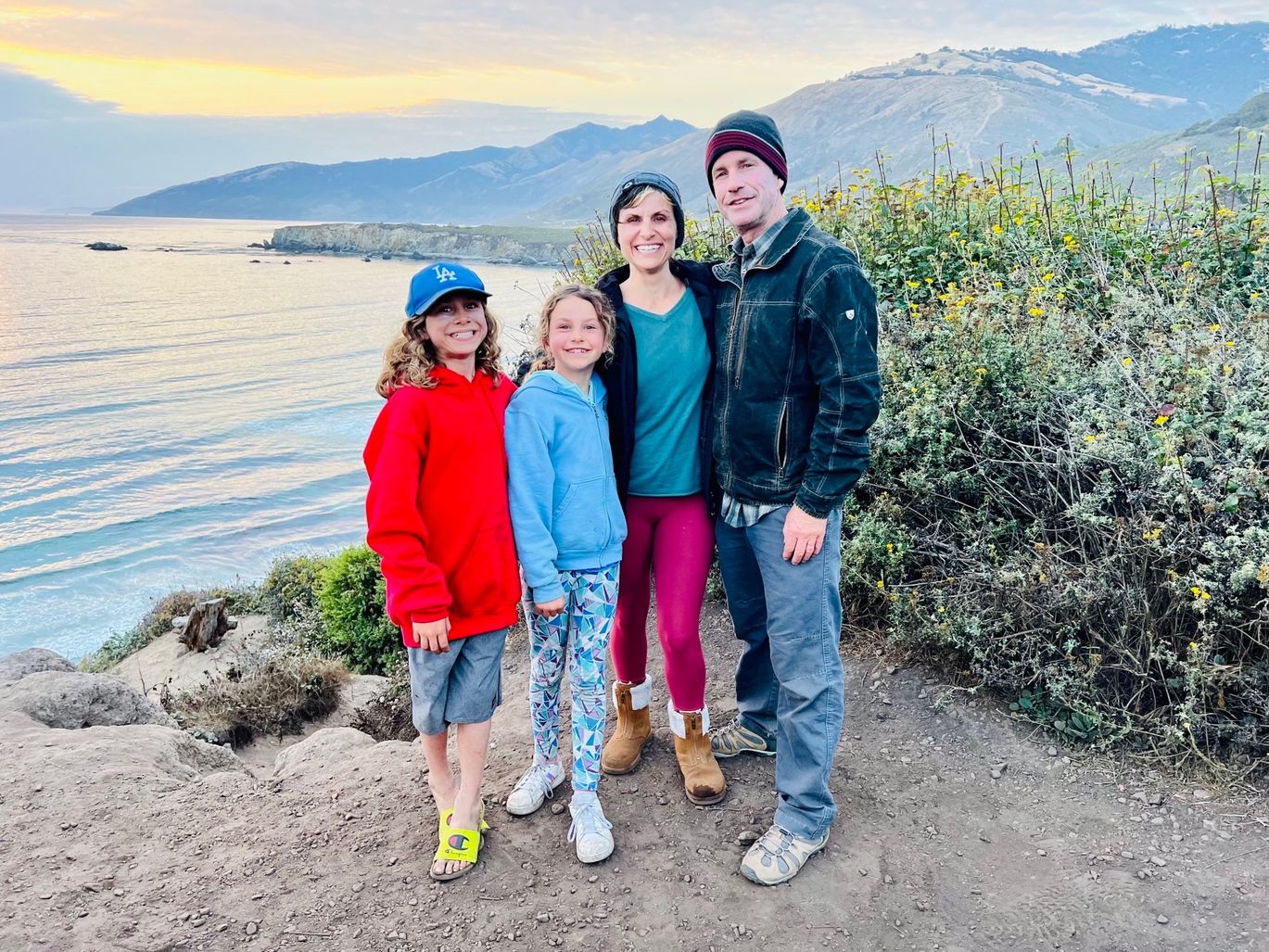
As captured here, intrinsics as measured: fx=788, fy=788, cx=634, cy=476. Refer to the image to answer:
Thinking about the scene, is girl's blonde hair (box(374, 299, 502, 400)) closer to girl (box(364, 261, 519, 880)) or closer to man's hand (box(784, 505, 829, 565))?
girl (box(364, 261, 519, 880))

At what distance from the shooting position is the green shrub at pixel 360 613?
7965mm

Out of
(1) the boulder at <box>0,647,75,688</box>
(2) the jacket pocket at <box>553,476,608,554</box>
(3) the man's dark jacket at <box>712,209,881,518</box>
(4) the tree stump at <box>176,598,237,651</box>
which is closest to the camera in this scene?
(3) the man's dark jacket at <box>712,209,881,518</box>

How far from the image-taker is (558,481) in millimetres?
2879

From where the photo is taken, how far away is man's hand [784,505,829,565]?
2.63m

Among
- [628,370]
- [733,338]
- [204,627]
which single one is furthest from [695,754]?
[204,627]

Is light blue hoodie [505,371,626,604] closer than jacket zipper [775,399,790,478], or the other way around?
jacket zipper [775,399,790,478]

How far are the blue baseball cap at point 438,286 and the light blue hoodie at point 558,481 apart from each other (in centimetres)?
40

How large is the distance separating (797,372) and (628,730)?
1882 mm

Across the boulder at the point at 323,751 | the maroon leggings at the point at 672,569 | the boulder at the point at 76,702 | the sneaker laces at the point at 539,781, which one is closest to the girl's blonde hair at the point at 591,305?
the maroon leggings at the point at 672,569

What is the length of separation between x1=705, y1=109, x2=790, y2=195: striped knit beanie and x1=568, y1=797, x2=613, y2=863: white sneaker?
2.39 meters

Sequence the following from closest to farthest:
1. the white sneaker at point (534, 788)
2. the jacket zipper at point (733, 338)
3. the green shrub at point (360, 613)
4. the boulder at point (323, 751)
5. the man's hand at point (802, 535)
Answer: the man's hand at point (802, 535) → the jacket zipper at point (733, 338) → the white sneaker at point (534, 788) → the boulder at point (323, 751) → the green shrub at point (360, 613)

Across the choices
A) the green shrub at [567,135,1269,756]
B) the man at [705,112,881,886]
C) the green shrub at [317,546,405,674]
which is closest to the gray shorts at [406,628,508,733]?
the man at [705,112,881,886]

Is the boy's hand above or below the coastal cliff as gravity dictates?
below

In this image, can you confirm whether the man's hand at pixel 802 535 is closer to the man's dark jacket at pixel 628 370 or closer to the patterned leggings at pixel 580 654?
the man's dark jacket at pixel 628 370
